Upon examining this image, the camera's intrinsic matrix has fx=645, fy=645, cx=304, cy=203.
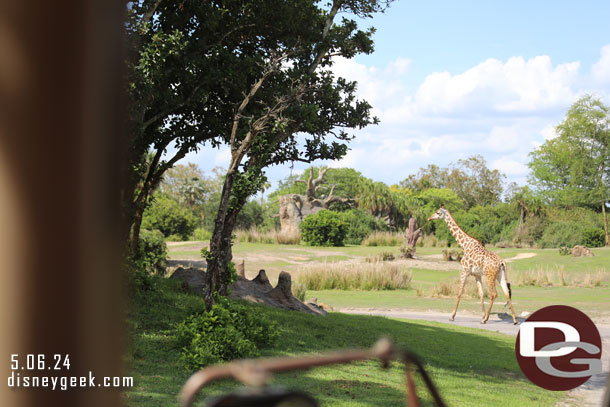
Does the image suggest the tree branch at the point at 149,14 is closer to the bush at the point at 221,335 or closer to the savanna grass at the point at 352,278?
the bush at the point at 221,335

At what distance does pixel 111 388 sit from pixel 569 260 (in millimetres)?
30191

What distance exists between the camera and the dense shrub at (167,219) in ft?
89.6

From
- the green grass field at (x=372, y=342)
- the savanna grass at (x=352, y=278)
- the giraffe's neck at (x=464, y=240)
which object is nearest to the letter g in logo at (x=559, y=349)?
the green grass field at (x=372, y=342)

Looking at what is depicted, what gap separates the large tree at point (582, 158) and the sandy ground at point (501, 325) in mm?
31399

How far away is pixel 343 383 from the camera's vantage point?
24.3ft

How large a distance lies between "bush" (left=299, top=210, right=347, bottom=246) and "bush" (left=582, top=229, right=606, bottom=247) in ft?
42.5

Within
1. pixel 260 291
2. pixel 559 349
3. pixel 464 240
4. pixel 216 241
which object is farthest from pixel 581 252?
pixel 216 241

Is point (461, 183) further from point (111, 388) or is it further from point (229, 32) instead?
point (111, 388)

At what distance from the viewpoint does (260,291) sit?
13352 mm

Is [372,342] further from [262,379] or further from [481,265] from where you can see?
[262,379]

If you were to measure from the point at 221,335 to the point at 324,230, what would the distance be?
2715 cm

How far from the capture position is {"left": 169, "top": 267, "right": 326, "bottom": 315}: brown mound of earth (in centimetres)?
1279

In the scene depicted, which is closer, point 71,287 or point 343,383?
point 71,287

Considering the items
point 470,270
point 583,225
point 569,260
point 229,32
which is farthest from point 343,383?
point 583,225
